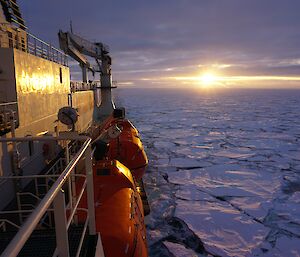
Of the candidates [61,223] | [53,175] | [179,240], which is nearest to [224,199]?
[179,240]

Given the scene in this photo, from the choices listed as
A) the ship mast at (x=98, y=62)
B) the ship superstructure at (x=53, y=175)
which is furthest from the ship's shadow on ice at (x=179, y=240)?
the ship mast at (x=98, y=62)

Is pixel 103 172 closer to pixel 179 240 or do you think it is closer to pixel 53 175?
pixel 53 175

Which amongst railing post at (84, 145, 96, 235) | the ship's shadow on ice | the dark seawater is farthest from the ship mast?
railing post at (84, 145, 96, 235)

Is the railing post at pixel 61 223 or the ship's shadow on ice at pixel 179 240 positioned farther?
the ship's shadow on ice at pixel 179 240

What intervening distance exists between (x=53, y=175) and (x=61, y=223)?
55.8 inches

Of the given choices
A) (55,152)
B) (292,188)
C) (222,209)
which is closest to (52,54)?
(55,152)

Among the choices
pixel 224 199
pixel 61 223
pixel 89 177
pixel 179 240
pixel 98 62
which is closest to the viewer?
pixel 61 223

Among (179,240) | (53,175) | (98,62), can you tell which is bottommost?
(179,240)

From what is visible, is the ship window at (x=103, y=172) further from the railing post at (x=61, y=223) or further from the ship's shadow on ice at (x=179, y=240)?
the railing post at (x=61, y=223)

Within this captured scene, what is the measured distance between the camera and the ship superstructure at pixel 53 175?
2400mm

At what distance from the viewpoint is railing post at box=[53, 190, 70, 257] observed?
62.7 inches

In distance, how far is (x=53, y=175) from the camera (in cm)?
299

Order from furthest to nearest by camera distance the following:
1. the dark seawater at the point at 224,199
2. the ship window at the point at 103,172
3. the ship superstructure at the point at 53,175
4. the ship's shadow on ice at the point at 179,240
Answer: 1. the dark seawater at the point at 224,199
2. the ship's shadow on ice at the point at 179,240
3. the ship window at the point at 103,172
4. the ship superstructure at the point at 53,175

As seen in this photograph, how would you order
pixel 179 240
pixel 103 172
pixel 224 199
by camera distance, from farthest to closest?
pixel 224 199 → pixel 179 240 → pixel 103 172
